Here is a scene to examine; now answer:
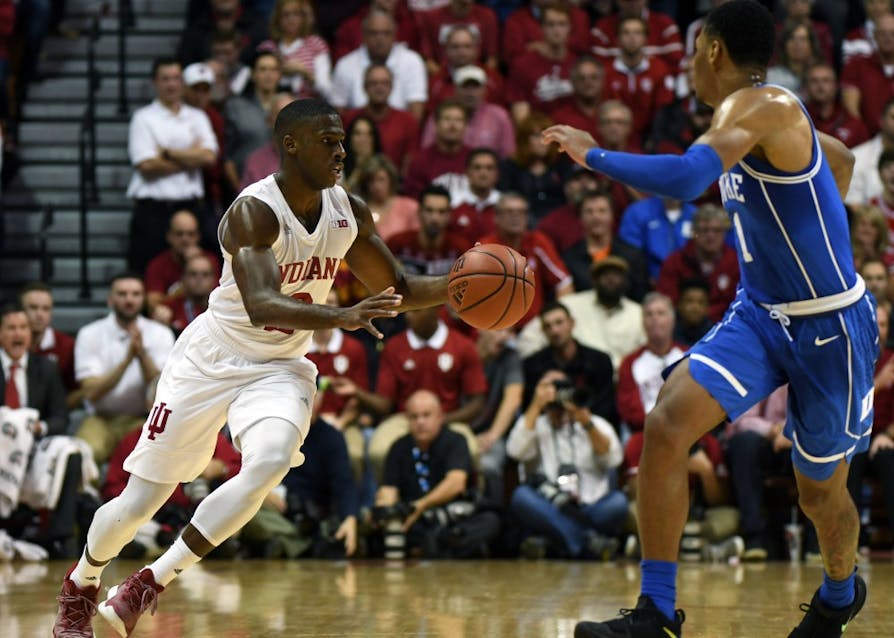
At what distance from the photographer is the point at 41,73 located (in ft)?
47.3

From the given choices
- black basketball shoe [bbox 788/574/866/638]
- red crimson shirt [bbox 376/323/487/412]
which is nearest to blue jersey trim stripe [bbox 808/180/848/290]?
black basketball shoe [bbox 788/574/866/638]

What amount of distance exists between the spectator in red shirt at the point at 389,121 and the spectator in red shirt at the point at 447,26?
1063 millimetres

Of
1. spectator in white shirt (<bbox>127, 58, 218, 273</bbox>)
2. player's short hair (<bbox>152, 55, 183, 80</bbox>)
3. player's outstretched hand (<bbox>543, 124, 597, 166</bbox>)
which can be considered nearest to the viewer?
player's outstretched hand (<bbox>543, 124, 597, 166</bbox>)

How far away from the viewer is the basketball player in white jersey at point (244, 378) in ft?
18.2

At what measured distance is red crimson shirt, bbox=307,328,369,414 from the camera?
10.9 m

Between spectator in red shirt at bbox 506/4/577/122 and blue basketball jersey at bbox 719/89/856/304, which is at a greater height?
spectator in red shirt at bbox 506/4/577/122

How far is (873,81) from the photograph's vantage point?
12.9 m

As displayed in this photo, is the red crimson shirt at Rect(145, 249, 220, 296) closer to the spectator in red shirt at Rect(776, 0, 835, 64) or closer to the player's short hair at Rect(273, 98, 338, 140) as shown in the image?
the spectator in red shirt at Rect(776, 0, 835, 64)

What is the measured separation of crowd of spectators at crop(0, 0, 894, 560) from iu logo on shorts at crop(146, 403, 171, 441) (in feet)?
14.6

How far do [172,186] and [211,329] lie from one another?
6604 millimetres

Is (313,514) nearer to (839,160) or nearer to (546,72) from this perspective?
(546,72)

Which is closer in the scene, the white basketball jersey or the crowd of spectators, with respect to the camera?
the white basketball jersey

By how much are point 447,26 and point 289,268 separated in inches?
322

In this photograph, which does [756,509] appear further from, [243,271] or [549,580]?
[243,271]
